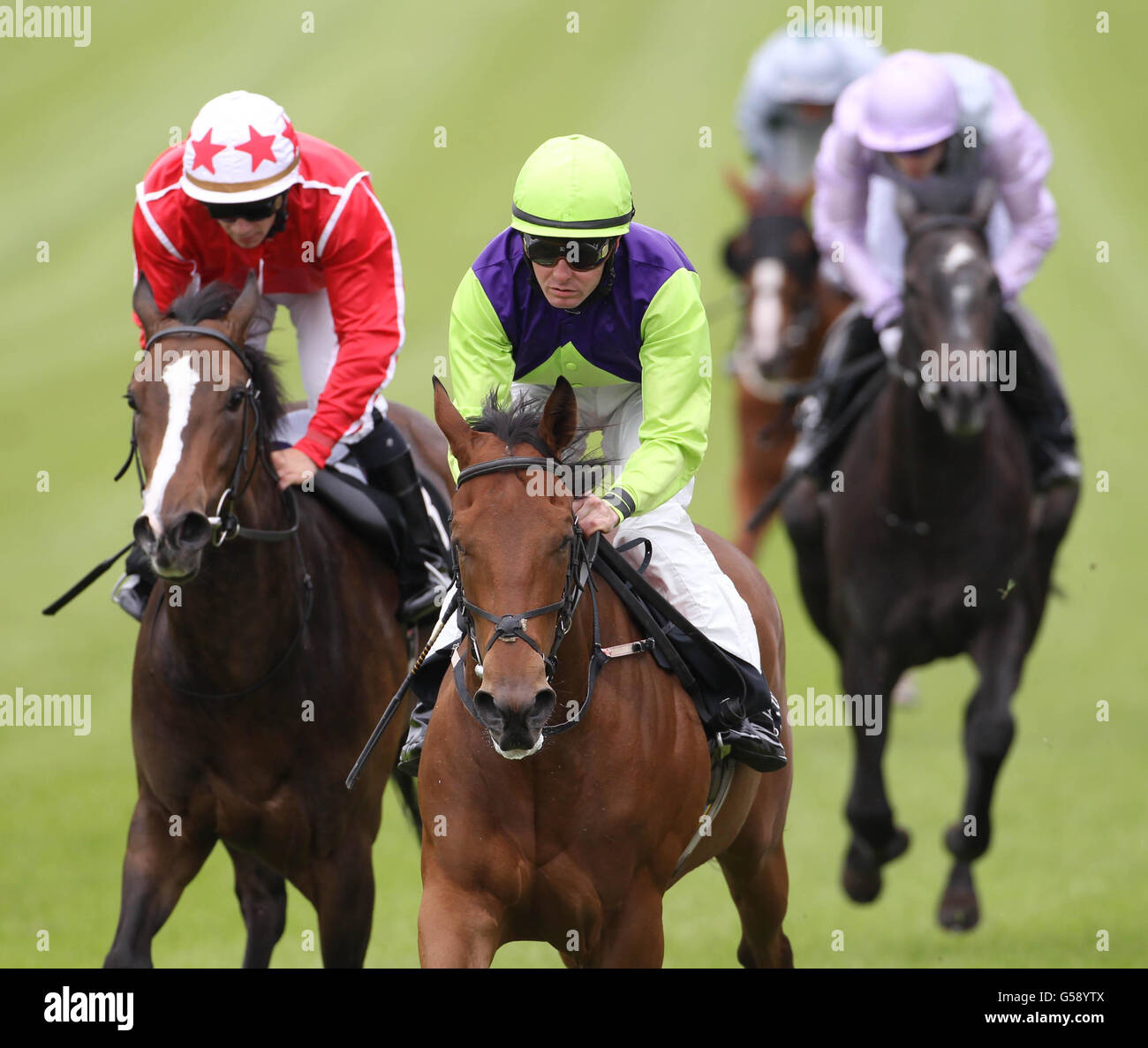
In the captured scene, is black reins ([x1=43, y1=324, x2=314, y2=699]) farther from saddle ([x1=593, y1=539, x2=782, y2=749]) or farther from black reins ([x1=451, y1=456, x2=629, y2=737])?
saddle ([x1=593, y1=539, x2=782, y2=749])

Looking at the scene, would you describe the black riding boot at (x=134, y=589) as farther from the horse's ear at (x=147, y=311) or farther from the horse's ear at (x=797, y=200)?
the horse's ear at (x=797, y=200)

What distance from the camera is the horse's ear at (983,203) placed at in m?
7.64

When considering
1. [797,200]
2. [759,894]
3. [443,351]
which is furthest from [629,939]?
[443,351]

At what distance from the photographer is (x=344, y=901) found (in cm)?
564

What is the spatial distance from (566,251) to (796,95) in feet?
37.7

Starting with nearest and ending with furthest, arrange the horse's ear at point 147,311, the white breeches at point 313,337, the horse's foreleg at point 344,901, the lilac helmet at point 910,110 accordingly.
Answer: the horse's ear at point 147,311 → the horse's foreleg at point 344,901 → the white breeches at point 313,337 → the lilac helmet at point 910,110

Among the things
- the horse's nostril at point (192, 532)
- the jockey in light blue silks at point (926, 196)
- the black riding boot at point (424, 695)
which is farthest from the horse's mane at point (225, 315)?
the jockey in light blue silks at point (926, 196)

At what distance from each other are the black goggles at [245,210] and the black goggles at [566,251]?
1.26m

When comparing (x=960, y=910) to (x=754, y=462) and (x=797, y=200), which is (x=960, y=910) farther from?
(x=754, y=462)

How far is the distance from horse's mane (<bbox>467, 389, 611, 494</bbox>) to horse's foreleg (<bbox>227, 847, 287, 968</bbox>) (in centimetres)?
270

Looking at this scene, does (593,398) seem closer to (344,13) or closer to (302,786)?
(302,786)

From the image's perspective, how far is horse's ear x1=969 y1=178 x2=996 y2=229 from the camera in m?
7.64

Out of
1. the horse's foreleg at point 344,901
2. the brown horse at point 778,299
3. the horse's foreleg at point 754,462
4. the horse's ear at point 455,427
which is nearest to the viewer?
the horse's ear at point 455,427

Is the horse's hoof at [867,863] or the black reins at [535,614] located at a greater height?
the black reins at [535,614]
